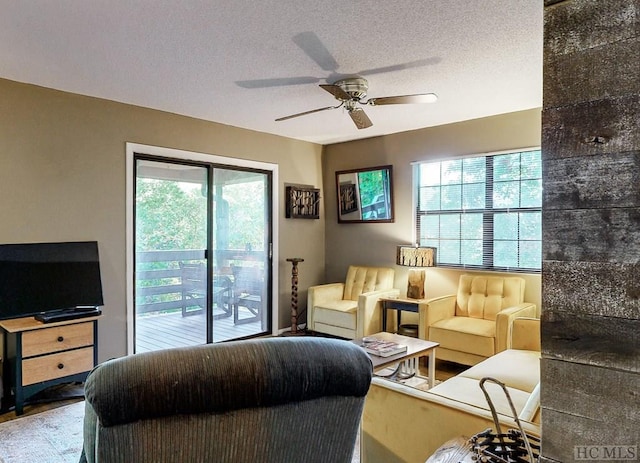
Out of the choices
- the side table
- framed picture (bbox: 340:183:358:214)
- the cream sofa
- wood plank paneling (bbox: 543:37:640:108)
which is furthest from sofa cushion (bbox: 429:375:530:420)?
framed picture (bbox: 340:183:358:214)

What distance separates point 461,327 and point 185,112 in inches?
132

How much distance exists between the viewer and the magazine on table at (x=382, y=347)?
9.91ft

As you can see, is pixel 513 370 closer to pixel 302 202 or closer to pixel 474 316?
pixel 474 316

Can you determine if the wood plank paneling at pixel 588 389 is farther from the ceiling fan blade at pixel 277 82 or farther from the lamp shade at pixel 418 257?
the lamp shade at pixel 418 257

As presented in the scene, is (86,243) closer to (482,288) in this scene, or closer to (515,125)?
(482,288)

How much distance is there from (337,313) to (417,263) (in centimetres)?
101

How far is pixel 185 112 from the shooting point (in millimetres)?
4266

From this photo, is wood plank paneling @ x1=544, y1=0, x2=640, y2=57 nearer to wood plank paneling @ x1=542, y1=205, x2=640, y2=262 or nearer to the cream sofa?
wood plank paneling @ x1=542, y1=205, x2=640, y2=262

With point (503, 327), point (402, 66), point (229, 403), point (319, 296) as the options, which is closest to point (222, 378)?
point (229, 403)

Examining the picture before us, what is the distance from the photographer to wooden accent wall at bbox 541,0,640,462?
0.73 meters

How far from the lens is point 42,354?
10.2 ft

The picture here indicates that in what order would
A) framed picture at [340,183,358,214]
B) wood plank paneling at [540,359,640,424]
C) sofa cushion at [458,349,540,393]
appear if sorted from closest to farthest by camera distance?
wood plank paneling at [540,359,640,424] < sofa cushion at [458,349,540,393] < framed picture at [340,183,358,214]

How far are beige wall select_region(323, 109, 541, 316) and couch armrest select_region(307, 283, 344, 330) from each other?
22.7 inches

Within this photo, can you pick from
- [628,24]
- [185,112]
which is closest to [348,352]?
[628,24]
